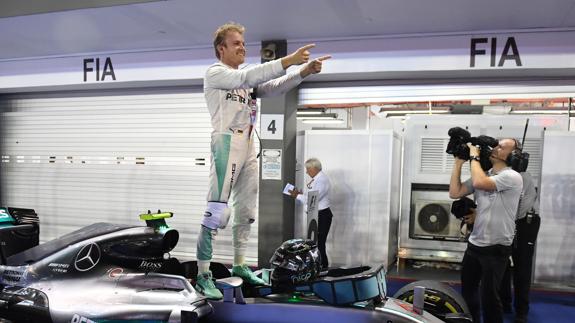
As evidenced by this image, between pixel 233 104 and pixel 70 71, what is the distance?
4437mm

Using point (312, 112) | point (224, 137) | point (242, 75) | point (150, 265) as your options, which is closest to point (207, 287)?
point (150, 265)

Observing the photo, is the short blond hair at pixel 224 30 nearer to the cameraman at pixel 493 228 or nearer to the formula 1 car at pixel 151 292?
the formula 1 car at pixel 151 292

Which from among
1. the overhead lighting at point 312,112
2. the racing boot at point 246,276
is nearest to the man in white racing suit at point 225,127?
the racing boot at point 246,276

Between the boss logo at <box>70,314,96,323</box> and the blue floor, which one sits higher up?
the boss logo at <box>70,314,96,323</box>

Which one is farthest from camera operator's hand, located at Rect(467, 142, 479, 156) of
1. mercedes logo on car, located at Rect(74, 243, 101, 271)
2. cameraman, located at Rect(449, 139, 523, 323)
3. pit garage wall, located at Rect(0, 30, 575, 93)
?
mercedes logo on car, located at Rect(74, 243, 101, 271)

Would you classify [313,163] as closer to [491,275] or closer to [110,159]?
[491,275]

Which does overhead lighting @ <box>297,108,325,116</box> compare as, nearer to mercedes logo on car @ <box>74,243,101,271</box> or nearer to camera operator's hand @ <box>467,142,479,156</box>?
camera operator's hand @ <box>467,142,479,156</box>

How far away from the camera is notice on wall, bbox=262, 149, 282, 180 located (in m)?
4.91

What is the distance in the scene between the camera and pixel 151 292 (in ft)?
7.32

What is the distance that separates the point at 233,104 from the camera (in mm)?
2301

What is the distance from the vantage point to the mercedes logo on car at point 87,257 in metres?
2.32

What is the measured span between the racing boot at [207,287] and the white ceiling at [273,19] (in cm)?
244

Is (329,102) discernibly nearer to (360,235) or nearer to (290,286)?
(360,235)

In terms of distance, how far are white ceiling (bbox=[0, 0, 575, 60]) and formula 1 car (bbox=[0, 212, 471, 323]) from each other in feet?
7.44
